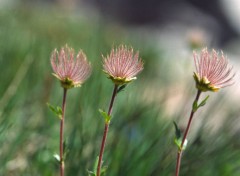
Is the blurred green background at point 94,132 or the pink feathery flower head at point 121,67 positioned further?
the blurred green background at point 94,132

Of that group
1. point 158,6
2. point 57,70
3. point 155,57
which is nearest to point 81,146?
point 57,70

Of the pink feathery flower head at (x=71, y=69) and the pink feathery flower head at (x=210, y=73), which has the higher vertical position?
the pink feathery flower head at (x=210, y=73)

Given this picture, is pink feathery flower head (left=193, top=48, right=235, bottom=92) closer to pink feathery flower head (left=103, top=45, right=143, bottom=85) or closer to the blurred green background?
pink feathery flower head (left=103, top=45, right=143, bottom=85)

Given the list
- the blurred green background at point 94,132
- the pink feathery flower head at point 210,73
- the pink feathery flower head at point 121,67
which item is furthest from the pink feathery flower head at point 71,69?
the blurred green background at point 94,132

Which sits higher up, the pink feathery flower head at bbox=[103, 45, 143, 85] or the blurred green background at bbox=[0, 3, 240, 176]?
the pink feathery flower head at bbox=[103, 45, 143, 85]

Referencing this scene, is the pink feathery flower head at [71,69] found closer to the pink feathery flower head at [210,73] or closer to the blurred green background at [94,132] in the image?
the pink feathery flower head at [210,73]

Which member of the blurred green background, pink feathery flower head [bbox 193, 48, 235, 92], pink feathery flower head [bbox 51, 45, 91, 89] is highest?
pink feathery flower head [bbox 193, 48, 235, 92]

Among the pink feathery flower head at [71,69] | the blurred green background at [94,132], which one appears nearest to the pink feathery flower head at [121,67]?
the pink feathery flower head at [71,69]

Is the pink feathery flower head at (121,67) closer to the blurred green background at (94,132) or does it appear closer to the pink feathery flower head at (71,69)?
the pink feathery flower head at (71,69)

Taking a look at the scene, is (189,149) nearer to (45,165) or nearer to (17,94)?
(45,165)

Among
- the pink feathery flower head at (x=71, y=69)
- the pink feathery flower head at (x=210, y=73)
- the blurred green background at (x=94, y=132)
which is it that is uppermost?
the pink feathery flower head at (x=210, y=73)

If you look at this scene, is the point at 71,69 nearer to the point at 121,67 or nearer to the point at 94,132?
the point at 121,67

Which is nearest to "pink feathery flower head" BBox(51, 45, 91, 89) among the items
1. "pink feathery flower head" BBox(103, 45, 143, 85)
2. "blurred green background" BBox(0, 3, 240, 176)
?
"pink feathery flower head" BBox(103, 45, 143, 85)
